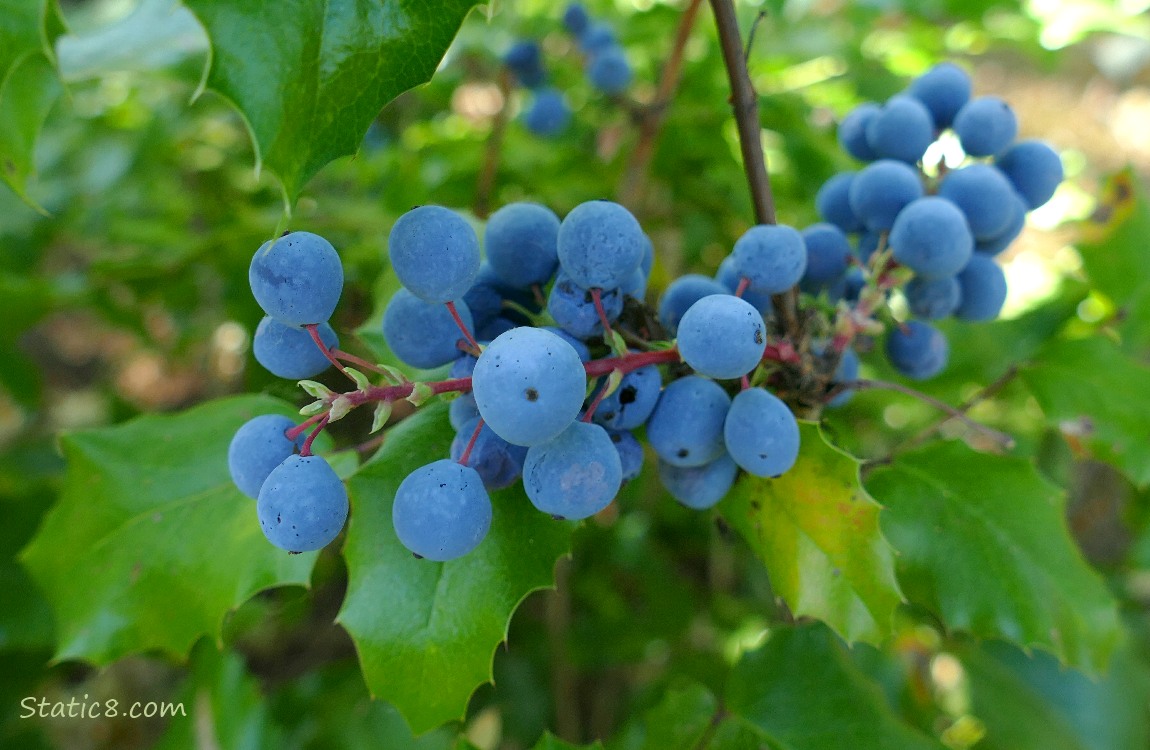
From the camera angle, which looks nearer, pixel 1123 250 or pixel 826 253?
pixel 826 253

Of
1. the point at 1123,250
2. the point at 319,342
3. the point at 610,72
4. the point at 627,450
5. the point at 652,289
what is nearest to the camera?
the point at 319,342

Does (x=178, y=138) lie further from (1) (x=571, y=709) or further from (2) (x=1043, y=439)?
(2) (x=1043, y=439)

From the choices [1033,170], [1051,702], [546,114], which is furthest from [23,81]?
[1051,702]

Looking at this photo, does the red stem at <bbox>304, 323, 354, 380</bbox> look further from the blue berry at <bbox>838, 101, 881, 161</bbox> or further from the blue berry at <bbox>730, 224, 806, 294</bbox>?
the blue berry at <bbox>838, 101, 881, 161</bbox>

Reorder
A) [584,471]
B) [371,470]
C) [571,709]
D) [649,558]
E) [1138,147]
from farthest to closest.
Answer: [1138,147] → [649,558] → [571,709] → [371,470] → [584,471]

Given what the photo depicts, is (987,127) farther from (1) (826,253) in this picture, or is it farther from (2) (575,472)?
(2) (575,472)

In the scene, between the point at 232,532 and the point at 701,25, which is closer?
the point at 232,532

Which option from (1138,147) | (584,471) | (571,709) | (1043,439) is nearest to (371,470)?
(584,471)
